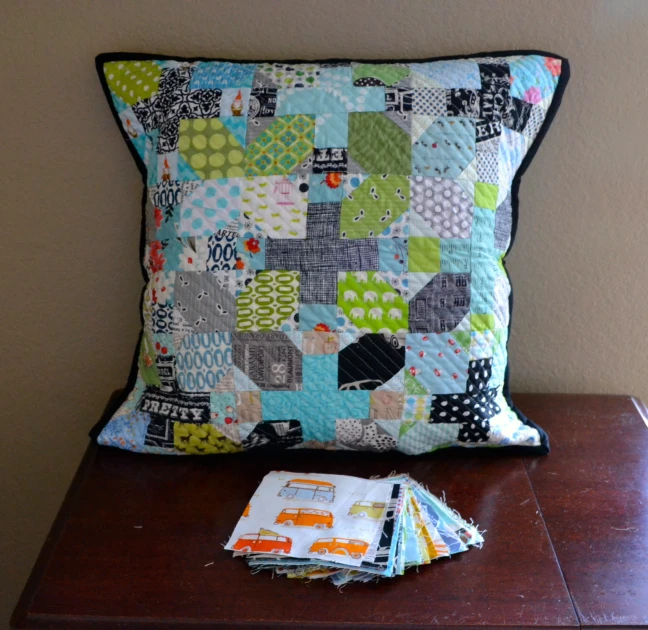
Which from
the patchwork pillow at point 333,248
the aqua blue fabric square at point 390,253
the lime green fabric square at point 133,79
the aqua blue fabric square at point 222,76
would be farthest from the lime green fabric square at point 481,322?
the lime green fabric square at point 133,79

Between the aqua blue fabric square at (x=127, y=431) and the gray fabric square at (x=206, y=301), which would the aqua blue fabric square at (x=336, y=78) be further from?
the aqua blue fabric square at (x=127, y=431)

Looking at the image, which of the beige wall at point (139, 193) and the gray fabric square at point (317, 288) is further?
the beige wall at point (139, 193)

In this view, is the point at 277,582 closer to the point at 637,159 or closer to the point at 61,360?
the point at 61,360

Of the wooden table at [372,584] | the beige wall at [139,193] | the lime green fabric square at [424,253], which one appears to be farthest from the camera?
the beige wall at [139,193]

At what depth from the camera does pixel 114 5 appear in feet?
3.59

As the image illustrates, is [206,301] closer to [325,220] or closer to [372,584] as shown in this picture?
[325,220]

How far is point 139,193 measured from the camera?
1.19m

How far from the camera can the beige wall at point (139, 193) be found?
1101 millimetres

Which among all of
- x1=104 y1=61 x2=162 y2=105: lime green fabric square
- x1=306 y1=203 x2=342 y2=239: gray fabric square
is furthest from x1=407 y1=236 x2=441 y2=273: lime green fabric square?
x1=104 y1=61 x2=162 y2=105: lime green fabric square

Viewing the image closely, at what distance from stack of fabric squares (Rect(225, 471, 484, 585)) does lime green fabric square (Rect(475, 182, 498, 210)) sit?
408mm

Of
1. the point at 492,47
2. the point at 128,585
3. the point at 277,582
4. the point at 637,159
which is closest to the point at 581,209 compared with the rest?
the point at 637,159

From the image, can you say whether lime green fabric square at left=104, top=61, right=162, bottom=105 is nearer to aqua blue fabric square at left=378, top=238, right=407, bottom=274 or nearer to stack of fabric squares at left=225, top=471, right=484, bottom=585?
aqua blue fabric square at left=378, top=238, right=407, bottom=274

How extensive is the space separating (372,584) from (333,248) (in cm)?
45

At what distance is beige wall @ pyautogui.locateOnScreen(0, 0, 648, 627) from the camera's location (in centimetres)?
110
